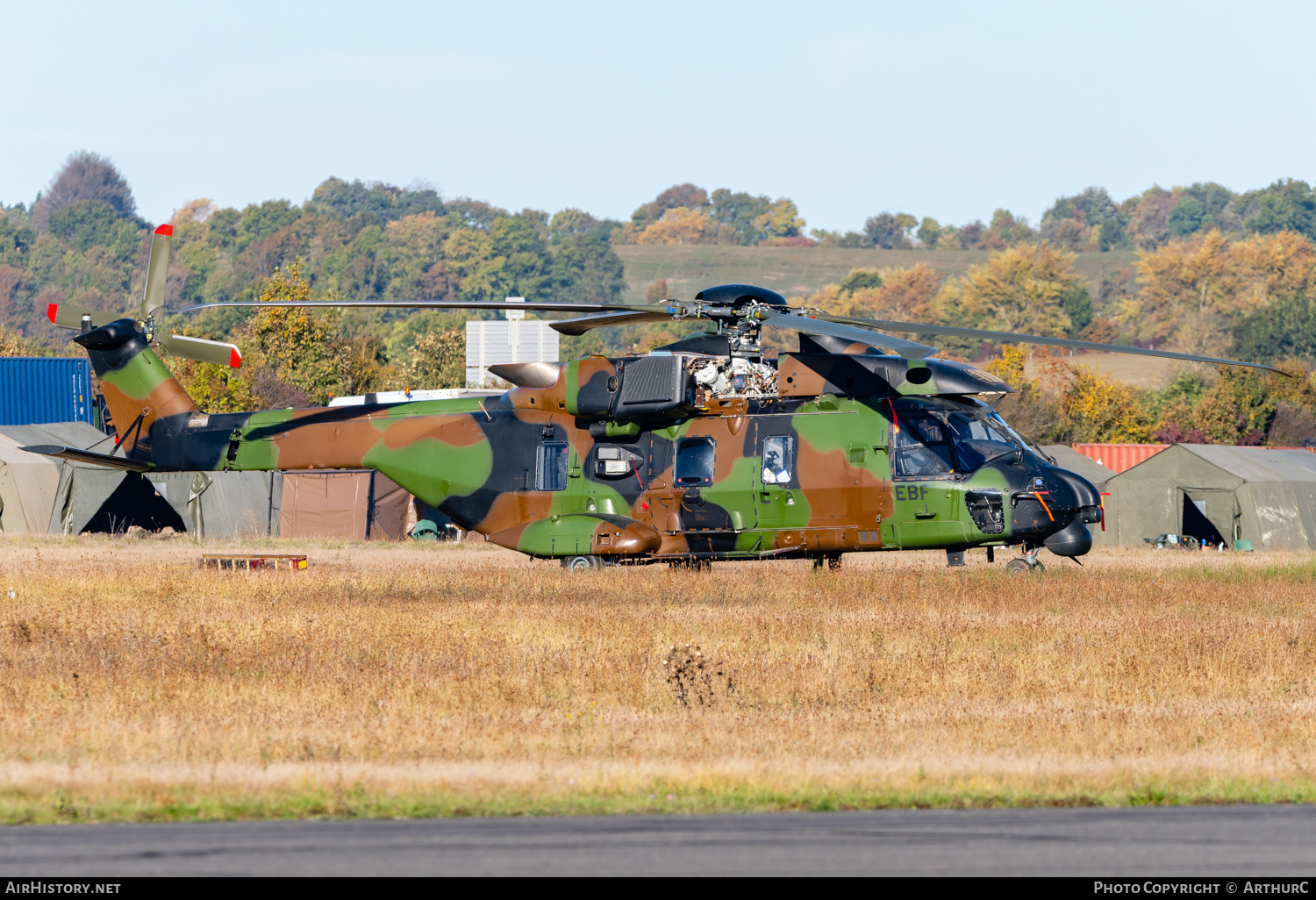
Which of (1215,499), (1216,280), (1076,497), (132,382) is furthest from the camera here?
(1216,280)

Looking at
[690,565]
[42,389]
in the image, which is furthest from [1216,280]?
[690,565]

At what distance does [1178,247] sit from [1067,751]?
7636 inches

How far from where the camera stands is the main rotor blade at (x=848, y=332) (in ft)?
55.2

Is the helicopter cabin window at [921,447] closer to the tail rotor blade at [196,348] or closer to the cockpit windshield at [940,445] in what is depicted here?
the cockpit windshield at [940,445]

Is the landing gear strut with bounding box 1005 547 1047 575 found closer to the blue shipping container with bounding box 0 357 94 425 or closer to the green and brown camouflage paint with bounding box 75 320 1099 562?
the green and brown camouflage paint with bounding box 75 320 1099 562

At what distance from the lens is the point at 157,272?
2139cm

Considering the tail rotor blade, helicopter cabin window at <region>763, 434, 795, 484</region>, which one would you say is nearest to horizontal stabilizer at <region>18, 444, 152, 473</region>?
the tail rotor blade

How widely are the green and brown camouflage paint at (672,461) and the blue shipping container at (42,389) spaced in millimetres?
26043

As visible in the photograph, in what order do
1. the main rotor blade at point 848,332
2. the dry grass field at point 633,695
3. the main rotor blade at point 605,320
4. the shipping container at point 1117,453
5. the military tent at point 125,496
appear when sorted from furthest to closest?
the shipping container at point 1117,453, the military tent at point 125,496, the main rotor blade at point 605,320, the main rotor blade at point 848,332, the dry grass field at point 633,695

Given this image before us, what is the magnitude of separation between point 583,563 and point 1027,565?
752 centimetres

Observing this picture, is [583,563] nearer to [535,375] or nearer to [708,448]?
[708,448]

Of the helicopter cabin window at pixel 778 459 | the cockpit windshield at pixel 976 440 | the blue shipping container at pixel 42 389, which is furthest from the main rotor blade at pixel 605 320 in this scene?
the blue shipping container at pixel 42 389

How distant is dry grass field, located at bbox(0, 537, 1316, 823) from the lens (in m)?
8.69
